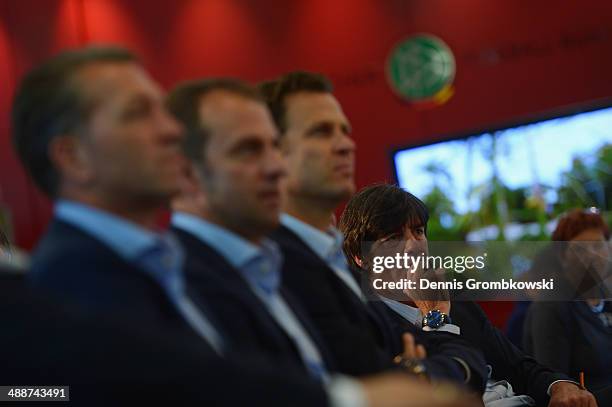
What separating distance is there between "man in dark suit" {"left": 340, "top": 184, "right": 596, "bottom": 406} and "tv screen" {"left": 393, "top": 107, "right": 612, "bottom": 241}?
1872mm

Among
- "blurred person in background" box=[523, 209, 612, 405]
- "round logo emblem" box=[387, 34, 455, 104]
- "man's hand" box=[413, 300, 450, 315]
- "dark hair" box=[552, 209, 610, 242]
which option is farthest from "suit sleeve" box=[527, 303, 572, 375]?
"round logo emblem" box=[387, 34, 455, 104]

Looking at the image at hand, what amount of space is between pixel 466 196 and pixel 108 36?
3.75 meters

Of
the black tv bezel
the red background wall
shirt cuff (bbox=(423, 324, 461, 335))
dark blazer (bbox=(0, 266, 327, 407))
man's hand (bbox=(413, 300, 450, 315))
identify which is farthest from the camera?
the red background wall

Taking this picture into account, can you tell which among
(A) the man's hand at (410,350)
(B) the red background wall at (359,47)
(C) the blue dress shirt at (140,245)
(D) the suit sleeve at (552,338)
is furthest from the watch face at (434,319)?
(B) the red background wall at (359,47)

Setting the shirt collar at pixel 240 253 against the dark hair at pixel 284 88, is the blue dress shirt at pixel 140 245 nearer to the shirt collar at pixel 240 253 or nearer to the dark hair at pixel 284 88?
the shirt collar at pixel 240 253

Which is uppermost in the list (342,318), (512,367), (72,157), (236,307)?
(72,157)

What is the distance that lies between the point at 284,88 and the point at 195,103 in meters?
0.42

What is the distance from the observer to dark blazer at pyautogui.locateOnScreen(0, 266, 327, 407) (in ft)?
3.61

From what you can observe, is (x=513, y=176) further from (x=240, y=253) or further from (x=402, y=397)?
(x=402, y=397)

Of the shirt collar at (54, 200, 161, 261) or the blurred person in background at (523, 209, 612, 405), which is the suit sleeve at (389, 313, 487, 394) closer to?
the shirt collar at (54, 200, 161, 261)

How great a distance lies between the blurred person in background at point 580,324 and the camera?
10.2ft

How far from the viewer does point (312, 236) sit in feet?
5.67

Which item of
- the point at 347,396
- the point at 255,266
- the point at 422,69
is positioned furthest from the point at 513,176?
the point at 347,396

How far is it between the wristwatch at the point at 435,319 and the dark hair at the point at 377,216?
23 cm
